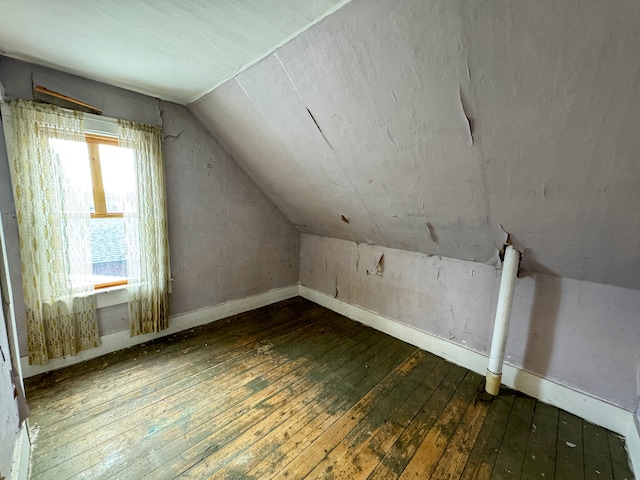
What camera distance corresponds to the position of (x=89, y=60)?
70.7 inches

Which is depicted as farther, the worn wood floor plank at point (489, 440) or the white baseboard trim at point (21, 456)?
the worn wood floor plank at point (489, 440)

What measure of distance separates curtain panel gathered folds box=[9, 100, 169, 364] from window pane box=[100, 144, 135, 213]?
2.1 inches

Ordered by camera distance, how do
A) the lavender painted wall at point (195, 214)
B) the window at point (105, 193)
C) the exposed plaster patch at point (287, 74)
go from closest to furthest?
the exposed plaster patch at point (287, 74), the lavender painted wall at point (195, 214), the window at point (105, 193)

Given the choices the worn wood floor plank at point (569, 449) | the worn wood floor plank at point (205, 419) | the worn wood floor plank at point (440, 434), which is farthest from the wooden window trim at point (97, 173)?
the worn wood floor plank at point (569, 449)

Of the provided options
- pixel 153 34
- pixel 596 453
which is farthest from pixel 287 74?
pixel 596 453

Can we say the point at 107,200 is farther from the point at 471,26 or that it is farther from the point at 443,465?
the point at 443,465

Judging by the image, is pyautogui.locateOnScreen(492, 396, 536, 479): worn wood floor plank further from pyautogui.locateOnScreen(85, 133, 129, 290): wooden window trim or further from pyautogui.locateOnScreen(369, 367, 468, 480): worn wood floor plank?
pyautogui.locateOnScreen(85, 133, 129, 290): wooden window trim

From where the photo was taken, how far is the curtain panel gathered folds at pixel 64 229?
1865 mm

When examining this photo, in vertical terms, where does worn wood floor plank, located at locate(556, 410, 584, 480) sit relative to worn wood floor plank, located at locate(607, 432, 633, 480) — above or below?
above

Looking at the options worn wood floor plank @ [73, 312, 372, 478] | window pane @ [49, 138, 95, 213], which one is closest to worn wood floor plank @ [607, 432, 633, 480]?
worn wood floor plank @ [73, 312, 372, 478]

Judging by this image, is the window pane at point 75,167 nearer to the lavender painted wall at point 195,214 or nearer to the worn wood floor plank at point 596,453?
the lavender painted wall at point 195,214

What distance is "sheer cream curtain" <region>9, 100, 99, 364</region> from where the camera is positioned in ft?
6.07

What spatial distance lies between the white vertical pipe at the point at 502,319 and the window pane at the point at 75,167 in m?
3.19

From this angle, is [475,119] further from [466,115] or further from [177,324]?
[177,324]
